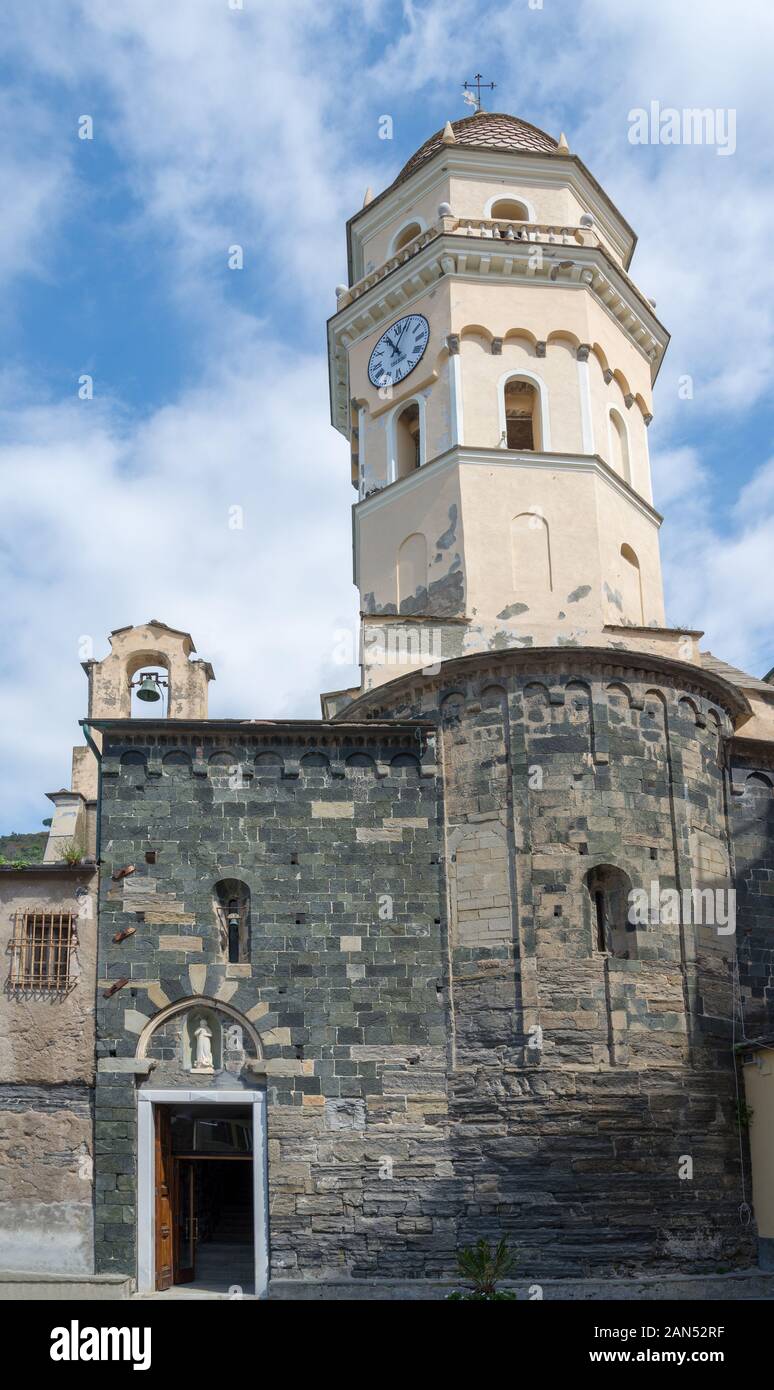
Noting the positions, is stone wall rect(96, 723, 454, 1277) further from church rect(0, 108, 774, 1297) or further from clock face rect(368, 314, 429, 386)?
clock face rect(368, 314, 429, 386)

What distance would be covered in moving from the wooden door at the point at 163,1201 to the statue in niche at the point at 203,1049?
81 centimetres

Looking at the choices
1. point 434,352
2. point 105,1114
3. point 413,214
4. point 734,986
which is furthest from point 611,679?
point 413,214

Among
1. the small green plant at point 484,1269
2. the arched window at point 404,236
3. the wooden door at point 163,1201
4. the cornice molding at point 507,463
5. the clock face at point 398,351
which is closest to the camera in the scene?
the small green plant at point 484,1269

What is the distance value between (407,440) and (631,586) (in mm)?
5051

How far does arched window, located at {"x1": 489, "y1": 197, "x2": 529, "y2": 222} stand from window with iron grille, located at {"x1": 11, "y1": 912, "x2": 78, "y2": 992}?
15348mm

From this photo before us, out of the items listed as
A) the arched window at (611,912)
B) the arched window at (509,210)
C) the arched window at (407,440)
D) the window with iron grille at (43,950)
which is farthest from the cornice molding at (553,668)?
the arched window at (509,210)

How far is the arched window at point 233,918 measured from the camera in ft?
67.3

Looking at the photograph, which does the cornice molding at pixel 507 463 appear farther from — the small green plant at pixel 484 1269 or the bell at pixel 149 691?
the small green plant at pixel 484 1269

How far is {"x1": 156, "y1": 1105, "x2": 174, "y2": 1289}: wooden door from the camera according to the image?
63.7 feet

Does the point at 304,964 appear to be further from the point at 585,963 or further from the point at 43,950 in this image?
the point at 585,963

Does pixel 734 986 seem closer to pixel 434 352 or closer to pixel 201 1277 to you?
pixel 201 1277

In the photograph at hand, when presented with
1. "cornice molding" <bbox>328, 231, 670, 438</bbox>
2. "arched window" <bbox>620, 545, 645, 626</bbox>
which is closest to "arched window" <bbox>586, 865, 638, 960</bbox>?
"arched window" <bbox>620, 545, 645, 626</bbox>

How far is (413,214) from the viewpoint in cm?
2745

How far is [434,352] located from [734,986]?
1219 centimetres
